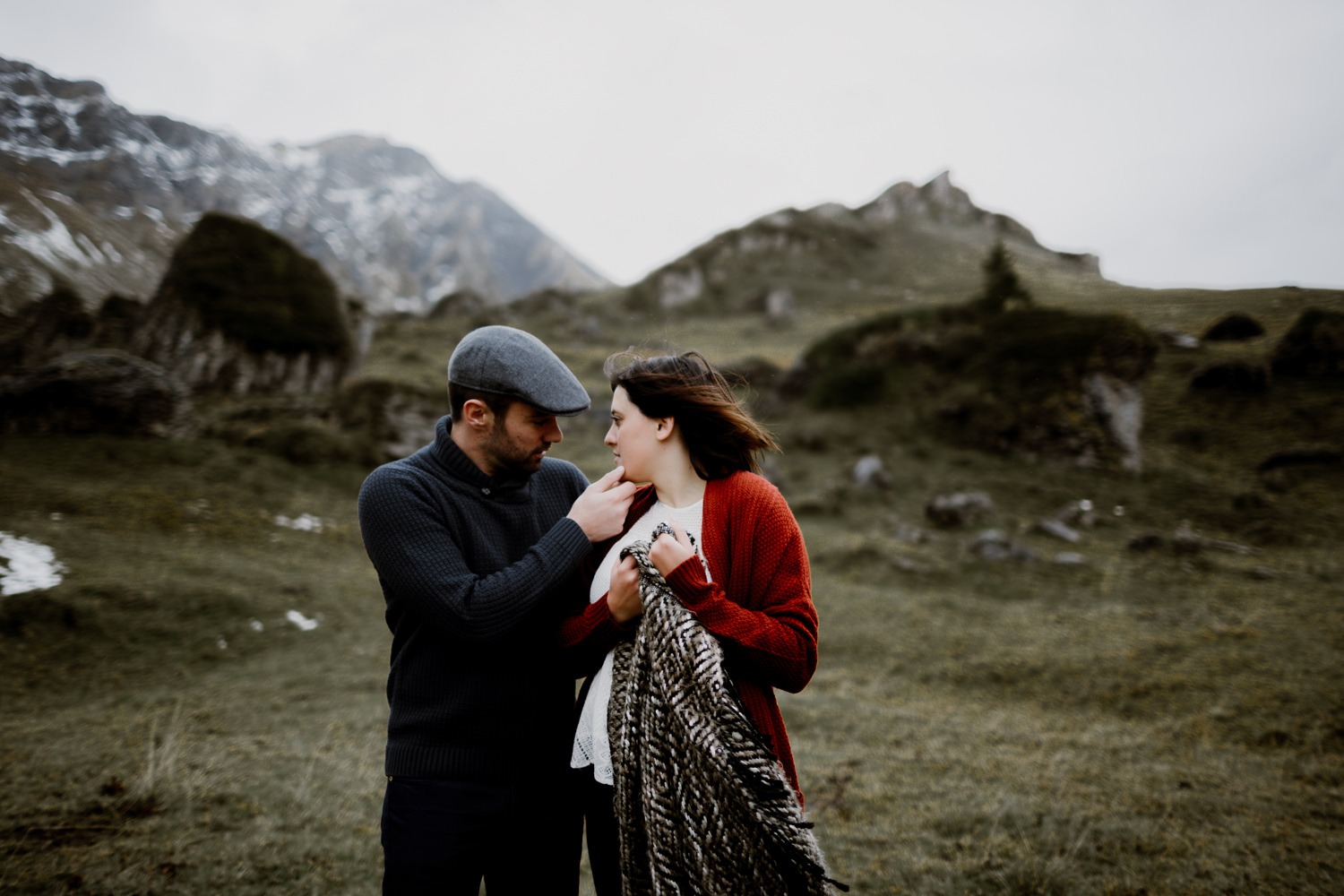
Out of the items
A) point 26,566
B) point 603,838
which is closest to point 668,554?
point 603,838

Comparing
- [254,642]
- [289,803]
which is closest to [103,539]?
[254,642]

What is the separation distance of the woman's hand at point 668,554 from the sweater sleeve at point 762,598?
0.02 m

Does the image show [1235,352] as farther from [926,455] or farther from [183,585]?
[183,585]

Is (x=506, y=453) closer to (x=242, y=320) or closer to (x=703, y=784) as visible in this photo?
(x=703, y=784)

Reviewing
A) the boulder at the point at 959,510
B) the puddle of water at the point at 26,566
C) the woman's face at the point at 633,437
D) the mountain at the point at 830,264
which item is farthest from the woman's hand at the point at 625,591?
the mountain at the point at 830,264

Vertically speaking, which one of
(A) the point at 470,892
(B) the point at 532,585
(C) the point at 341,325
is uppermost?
(C) the point at 341,325

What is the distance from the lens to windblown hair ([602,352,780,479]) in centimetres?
234

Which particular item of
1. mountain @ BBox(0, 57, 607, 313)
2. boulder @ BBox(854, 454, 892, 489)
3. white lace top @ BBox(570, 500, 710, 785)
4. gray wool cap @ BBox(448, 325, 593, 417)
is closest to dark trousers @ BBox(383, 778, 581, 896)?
white lace top @ BBox(570, 500, 710, 785)

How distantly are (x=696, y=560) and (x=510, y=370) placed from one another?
3.22ft

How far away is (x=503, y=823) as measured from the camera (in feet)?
7.31

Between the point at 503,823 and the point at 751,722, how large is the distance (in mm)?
Result: 1069

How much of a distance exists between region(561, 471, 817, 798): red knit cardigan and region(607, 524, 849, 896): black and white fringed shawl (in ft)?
0.30

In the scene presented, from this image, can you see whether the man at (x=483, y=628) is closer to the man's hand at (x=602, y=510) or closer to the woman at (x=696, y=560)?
the man's hand at (x=602, y=510)

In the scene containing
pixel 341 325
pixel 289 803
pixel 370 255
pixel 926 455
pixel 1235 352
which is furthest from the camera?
pixel 370 255
